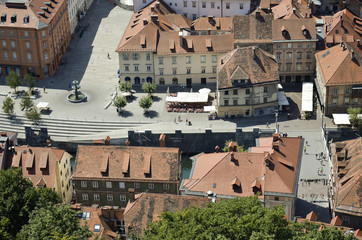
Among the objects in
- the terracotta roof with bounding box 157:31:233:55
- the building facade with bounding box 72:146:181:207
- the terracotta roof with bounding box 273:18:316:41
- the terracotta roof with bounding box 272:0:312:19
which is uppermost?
the terracotta roof with bounding box 272:0:312:19

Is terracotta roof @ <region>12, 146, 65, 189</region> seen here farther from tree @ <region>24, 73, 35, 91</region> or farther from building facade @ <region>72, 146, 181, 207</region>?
tree @ <region>24, 73, 35, 91</region>

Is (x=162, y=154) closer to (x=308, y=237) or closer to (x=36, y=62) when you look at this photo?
(x=308, y=237)

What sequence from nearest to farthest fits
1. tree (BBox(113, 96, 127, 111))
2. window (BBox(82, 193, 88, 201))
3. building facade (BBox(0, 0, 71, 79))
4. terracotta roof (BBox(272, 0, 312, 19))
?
window (BBox(82, 193, 88, 201))
tree (BBox(113, 96, 127, 111))
building facade (BBox(0, 0, 71, 79))
terracotta roof (BBox(272, 0, 312, 19))

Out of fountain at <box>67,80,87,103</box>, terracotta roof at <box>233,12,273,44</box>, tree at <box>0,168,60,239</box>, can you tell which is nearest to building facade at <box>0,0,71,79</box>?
fountain at <box>67,80,87,103</box>

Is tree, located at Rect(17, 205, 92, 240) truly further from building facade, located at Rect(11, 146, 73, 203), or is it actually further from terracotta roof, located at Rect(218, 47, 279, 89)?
terracotta roof, located at Rect(218, 47, 279, 89)

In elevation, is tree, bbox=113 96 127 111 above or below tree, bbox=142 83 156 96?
below

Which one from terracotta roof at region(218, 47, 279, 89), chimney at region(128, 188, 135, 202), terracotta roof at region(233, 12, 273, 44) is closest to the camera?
chimney at region(128, 188, 135, 202)

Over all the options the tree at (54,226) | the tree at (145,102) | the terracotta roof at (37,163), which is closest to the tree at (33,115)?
the tree at (145,102)

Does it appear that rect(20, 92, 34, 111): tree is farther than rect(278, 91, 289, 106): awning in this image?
Yes
